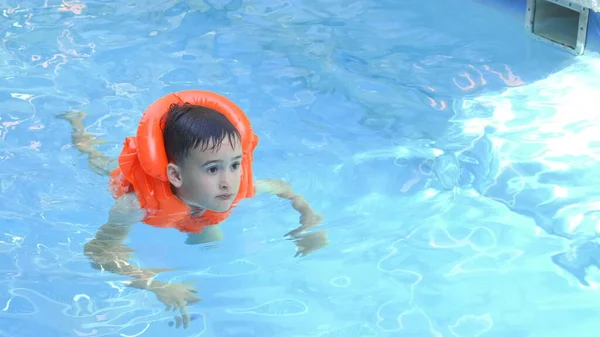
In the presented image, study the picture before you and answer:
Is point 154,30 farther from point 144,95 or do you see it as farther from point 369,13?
point 369,13

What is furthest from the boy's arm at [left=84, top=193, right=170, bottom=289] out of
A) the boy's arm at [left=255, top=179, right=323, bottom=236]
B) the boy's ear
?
the boy's arm at [left=255, top=179, right=323, bottom=236]

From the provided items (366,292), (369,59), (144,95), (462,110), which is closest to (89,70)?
(144,95)

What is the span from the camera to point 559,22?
6.21m

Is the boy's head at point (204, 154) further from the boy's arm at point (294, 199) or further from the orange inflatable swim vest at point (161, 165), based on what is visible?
the boy's arm at point (294, 199)

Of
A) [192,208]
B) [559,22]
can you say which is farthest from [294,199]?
[559,22]

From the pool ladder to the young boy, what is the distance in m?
2.37

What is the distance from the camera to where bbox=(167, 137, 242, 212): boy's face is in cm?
387

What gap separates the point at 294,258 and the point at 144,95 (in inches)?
77.7

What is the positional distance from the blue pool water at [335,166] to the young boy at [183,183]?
0.07 meters

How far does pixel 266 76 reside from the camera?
5.95m

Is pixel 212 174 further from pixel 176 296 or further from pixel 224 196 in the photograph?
pixel 176 296

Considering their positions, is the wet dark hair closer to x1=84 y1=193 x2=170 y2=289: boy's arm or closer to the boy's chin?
the boy's chin

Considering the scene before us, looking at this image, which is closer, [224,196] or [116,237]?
[224,196]

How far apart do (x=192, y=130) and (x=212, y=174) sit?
7.8 inches
